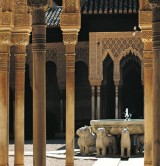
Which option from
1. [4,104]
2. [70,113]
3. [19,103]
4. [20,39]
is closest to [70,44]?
[20,39]

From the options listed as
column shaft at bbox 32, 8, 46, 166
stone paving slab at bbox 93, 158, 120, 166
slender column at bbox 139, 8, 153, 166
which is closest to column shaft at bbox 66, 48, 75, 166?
slender column at bbox 139, 8, 153, 166

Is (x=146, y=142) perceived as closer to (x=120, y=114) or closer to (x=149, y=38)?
(x=149, y=38)

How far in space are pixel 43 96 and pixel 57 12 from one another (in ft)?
83.6

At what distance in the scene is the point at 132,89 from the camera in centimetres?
3253

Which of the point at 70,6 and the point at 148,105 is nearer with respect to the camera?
the point at 148,105

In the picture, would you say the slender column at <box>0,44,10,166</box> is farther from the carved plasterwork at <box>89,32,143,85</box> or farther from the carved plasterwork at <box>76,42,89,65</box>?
the carved plasterwork at <box>76,42,89,65</box>

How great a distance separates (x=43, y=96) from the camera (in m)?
8.38

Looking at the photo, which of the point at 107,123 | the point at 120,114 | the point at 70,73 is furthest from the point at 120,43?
the point at 70,73

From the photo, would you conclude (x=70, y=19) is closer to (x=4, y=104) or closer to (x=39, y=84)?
(x=4, y=104)

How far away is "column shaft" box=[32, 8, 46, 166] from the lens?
8.34 meters

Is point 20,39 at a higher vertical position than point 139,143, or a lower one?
higher

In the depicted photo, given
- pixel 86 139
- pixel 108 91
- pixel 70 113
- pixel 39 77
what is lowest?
pixel 86 139

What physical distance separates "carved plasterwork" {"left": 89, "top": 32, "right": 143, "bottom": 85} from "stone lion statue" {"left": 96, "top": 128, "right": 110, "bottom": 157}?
13161 millimetres

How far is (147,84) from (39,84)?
2.19m
